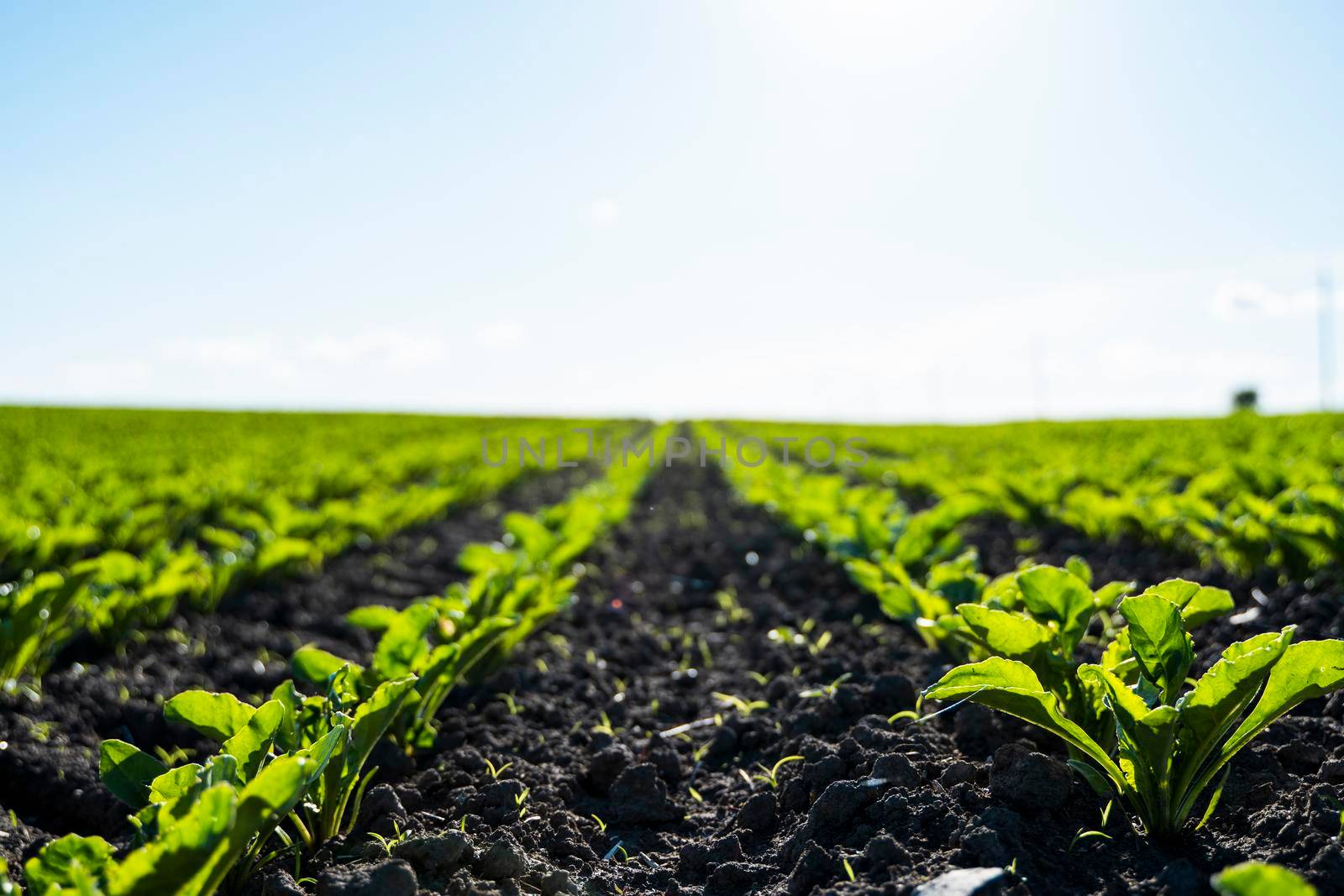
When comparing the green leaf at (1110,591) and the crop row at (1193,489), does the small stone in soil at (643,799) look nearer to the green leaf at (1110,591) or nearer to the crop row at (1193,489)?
the green leaf at (1110,591)

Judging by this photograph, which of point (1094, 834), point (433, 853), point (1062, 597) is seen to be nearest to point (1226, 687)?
point (1094, 834)

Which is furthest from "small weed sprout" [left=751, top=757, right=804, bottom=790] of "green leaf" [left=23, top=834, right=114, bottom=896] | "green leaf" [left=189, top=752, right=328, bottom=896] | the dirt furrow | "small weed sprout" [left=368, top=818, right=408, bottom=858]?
"green leaf" [left=23, top=834, right=114, bottom=896]

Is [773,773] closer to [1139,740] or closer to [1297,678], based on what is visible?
[1139,740]

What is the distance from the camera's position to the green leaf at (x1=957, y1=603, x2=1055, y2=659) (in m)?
2.13

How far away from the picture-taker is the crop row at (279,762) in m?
1.51

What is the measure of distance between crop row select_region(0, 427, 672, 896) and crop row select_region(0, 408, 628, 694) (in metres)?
1.10

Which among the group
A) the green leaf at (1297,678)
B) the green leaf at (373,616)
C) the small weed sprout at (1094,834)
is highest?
the green leaf at (1297,678)

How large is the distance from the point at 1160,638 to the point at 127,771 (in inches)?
97.3

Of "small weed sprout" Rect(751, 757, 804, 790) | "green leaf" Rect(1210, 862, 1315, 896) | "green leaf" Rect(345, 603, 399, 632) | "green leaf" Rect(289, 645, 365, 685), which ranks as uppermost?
"green leaf" Rect(1210, 862, 1315, 896)

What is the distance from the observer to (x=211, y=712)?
213cm

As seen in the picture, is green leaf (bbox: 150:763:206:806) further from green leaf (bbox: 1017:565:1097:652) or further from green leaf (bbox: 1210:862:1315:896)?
green leaf (bbox: 1017:565:1097:652)

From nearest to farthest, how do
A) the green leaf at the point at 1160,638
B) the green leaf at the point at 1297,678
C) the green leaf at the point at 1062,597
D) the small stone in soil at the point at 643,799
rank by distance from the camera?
the green leaf at the point at 1297,678
the green leaf at the point at 1160,638
the green leaf at the point at 1062,597
the small stone in soil at the point at 643,799

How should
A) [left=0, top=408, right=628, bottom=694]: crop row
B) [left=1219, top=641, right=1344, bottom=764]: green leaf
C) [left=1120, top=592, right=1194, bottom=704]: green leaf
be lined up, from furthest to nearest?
[left=0, top=408, right=628, bottom=694]: crop row, [left=1120, top=592, right=1194, bottom=704]: green leaf, [left=1219, top=641, right=1344, bottom=764]: green leaf

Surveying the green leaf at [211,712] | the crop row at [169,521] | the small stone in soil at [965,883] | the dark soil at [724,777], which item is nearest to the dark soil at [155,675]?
the dark soil at [724,777]
